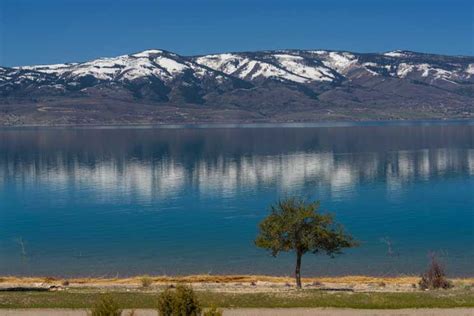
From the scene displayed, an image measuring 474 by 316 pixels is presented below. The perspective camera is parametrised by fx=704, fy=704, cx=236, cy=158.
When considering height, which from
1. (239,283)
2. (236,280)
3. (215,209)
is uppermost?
(215,209)

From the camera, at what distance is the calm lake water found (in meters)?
59.1

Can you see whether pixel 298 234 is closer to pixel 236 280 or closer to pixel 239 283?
pixel 239 283

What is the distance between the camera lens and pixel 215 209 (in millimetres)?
89125

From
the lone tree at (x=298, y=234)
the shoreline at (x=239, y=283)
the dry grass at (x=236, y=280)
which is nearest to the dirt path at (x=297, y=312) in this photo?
the shoreline at (x=239, y=283)

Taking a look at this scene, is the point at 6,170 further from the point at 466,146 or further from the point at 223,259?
the point at 466,146

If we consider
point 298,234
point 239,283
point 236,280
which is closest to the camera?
point 298,234

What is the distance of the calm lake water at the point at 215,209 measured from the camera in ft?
194

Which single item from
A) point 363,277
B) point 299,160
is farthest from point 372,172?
point 363,277

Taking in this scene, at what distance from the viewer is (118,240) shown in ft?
229

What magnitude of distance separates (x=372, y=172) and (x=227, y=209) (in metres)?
48.9

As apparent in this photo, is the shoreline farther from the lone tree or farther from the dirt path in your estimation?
the dirt path

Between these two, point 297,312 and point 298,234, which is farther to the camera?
point 298,234

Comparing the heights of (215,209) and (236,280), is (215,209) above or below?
above

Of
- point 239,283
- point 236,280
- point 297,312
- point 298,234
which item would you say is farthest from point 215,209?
point 297,312
